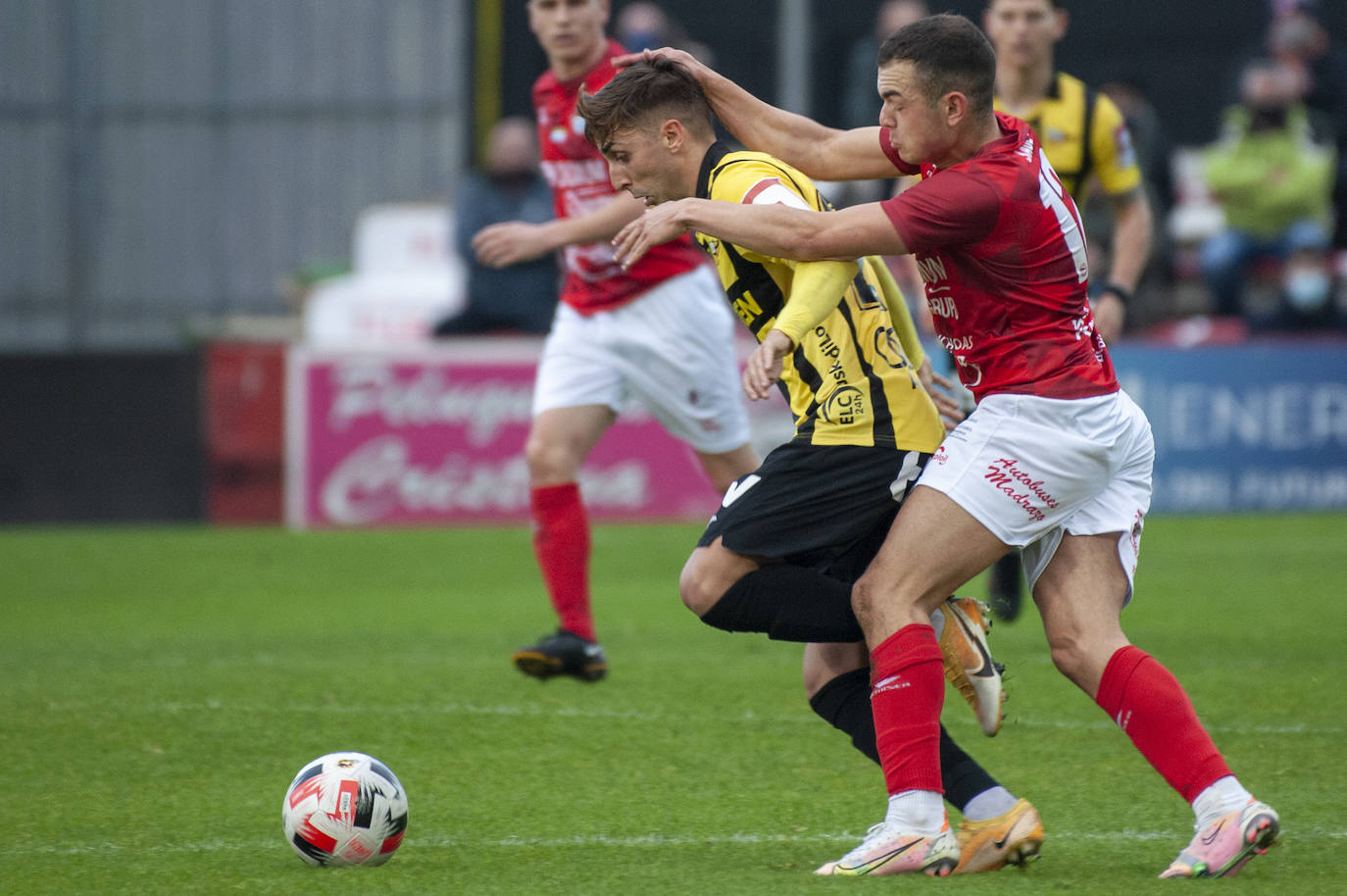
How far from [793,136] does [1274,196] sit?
368 inches

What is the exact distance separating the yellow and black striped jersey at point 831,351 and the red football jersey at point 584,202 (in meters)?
2.24

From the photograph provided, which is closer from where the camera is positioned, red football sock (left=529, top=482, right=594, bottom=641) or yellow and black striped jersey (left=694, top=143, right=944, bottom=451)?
yellow and black striped jersey (left=694, top=143, right=944, bottom=451)

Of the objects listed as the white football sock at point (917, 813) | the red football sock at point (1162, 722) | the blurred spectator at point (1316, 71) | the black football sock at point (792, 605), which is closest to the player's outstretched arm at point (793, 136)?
the black football sock at point (792, 605)

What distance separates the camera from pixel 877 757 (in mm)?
4121

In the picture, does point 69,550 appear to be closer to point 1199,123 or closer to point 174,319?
point 1199,123

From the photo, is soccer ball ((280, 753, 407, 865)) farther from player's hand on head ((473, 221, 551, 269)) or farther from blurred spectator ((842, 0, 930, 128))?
blurred spectator ((842, 0, 930, 128))

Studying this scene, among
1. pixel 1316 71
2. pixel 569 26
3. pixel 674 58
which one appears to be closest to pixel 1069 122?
pixel 569 26

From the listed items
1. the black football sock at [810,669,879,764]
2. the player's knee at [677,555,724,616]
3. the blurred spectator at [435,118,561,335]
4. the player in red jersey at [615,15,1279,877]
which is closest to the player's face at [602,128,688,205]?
the player in red jersey at [615,15,1279,877]

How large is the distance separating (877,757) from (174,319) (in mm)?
22932

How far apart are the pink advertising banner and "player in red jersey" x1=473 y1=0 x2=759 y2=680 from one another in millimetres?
5722

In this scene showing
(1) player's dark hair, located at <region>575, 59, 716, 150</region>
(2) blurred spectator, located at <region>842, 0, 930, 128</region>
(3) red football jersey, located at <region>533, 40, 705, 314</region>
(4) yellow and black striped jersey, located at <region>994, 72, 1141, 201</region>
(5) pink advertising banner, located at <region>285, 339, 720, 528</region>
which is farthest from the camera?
(5) pink advertising banner, located at <region>285, 339, 720, 528</region>

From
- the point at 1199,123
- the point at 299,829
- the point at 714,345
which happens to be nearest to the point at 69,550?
the point at 714,345

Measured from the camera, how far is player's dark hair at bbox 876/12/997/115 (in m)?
3.90

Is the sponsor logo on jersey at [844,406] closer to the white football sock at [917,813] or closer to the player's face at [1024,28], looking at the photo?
the white football sock at [917,813]
